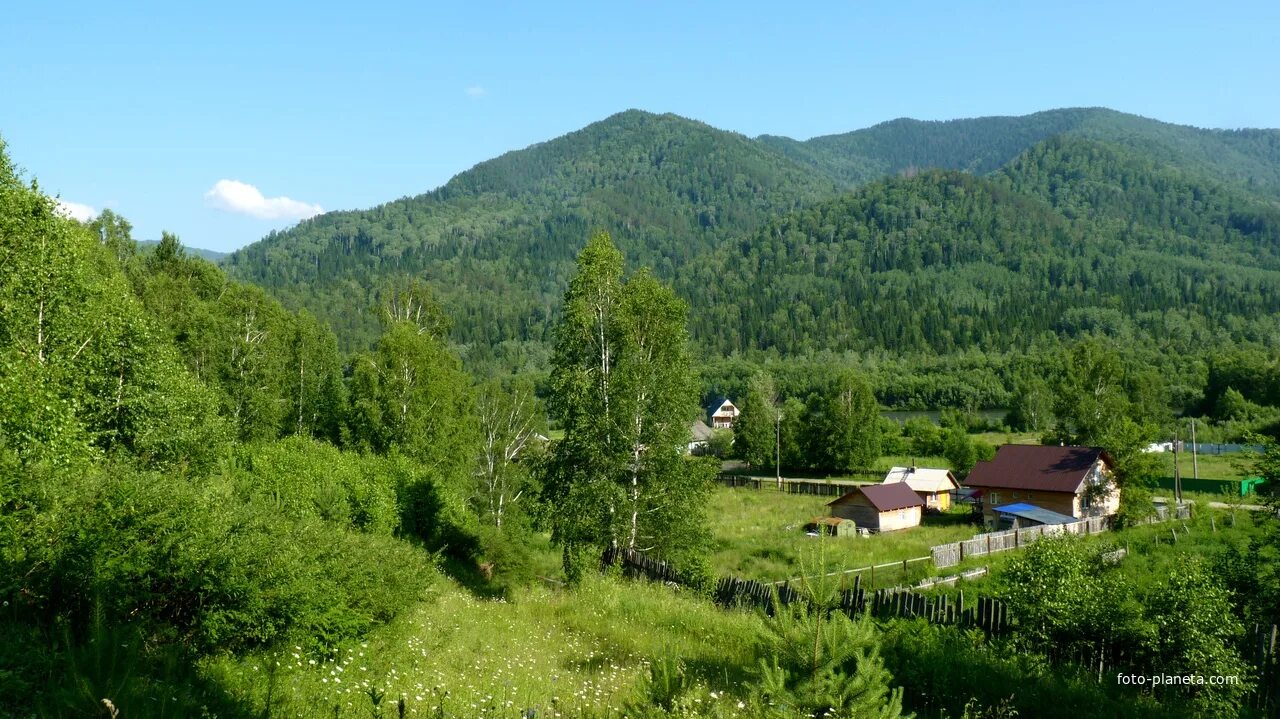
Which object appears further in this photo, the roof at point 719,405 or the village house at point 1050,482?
the roof at point 719,405

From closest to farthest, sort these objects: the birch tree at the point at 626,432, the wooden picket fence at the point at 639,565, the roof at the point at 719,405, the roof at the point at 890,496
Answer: the wooden picket fence at the point at 639,565, the birch tree at the point at 626,432, the roof at the point at 890,496, the roof at the point at 719,405

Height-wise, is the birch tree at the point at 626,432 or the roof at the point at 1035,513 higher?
the birch tree at the point at 626,432

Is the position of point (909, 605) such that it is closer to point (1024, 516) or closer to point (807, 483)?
point (1024, 516)

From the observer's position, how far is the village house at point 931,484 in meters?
55.9

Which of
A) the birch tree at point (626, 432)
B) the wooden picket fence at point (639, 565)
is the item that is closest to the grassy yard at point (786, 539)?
the birch tree at point (626, 432)

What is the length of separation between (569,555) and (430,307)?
32.5 metres

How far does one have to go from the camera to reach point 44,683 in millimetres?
6422

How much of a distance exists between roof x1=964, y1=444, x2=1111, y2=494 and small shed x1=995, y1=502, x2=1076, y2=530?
178cm

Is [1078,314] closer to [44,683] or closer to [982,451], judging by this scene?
[982,451]

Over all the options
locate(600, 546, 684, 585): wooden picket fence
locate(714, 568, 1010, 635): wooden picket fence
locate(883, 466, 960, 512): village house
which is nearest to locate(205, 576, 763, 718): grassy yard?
locate(714, 568, 1010, 635): wooden picket fence

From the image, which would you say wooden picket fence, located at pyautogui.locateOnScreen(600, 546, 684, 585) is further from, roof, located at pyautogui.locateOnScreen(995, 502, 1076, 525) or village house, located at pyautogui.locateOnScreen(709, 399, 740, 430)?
village house, located at pyautogui.locateOnScreen(709, 399, 740, 430)

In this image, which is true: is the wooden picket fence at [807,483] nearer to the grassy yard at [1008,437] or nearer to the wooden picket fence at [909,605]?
the grassy yard at [1008,437]

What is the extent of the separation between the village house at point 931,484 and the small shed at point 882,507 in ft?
16.2

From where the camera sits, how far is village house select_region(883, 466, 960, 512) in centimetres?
5594
